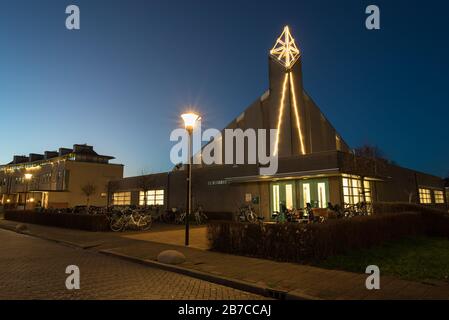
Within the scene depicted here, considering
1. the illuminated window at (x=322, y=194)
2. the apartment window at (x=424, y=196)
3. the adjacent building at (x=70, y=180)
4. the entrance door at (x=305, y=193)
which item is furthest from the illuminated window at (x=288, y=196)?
Answer: the adjacent building at (x=70, y=180)

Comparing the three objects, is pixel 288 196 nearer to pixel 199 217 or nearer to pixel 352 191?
pixel 352 191

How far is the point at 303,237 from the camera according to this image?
28.8ft

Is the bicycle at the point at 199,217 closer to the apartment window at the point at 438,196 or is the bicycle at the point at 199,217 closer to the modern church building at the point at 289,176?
the modern church building at the point at 289,176

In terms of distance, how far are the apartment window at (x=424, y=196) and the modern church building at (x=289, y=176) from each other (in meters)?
0.10

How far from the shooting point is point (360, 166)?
66.7ft

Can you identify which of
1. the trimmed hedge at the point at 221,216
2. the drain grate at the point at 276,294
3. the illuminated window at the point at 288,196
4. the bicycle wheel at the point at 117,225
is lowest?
the drain grate at the point at 276,294

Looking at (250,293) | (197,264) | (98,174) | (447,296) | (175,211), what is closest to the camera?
(447,296)

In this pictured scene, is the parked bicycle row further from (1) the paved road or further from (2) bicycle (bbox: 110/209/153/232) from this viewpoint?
(2) bicycle (bbox: 110/209/153/232)

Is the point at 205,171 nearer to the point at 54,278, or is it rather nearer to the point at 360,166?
the point at 360,166

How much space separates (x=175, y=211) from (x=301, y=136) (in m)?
12.6

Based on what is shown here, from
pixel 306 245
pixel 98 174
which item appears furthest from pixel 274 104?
pixel 98 174

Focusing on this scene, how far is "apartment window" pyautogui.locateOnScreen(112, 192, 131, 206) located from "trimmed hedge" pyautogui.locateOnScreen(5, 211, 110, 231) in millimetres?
11025

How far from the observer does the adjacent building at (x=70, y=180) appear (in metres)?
49.4

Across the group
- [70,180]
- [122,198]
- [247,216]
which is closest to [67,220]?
[247,216]
